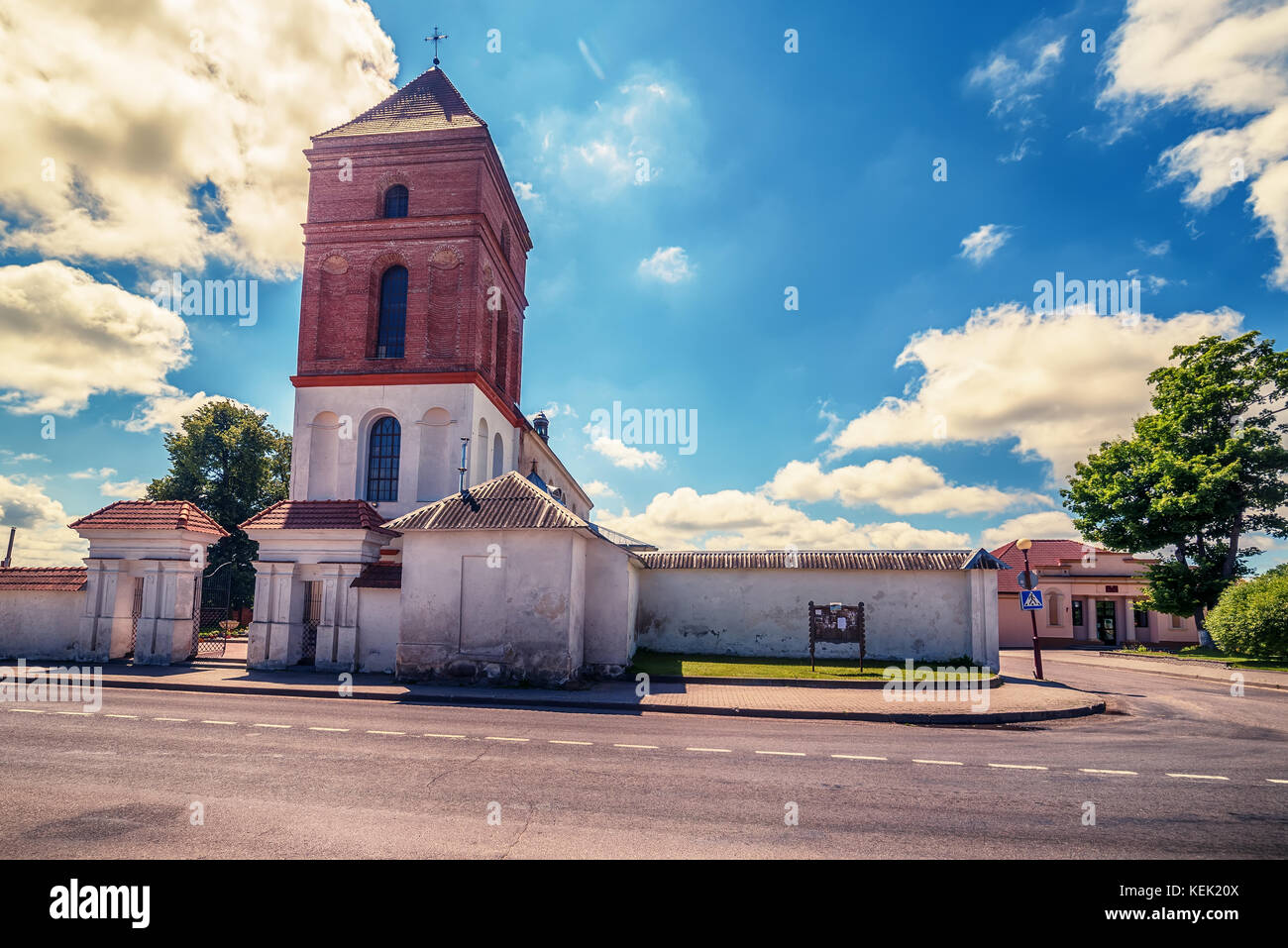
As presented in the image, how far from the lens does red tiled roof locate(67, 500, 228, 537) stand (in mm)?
17719

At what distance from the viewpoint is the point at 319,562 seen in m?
17.2

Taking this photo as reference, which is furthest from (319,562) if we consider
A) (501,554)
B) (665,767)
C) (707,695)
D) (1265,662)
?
(1265,662)

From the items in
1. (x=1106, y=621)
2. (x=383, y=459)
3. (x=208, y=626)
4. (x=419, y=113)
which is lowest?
(x=1106, y=621)

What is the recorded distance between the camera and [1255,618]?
23.2 m

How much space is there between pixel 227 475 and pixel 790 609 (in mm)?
34697

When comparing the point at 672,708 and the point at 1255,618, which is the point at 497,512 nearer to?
the point at 672,708

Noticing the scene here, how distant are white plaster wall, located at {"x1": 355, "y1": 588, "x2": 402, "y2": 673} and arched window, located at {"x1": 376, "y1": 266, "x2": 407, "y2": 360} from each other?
35.0 ft

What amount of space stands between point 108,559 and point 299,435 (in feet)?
22.4

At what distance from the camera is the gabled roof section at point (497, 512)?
15062mm

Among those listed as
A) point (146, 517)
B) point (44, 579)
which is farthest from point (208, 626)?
point (146, 517)

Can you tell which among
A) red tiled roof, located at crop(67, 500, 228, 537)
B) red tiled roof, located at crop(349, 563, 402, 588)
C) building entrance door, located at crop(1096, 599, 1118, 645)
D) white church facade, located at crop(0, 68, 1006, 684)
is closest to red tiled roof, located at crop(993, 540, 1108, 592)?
building entrance door, located at crop(1096, 599, 1118, 645)

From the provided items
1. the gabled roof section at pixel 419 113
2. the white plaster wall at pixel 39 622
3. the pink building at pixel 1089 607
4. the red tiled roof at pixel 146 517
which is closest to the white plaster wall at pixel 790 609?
the red tiled roof at pixel 146 517

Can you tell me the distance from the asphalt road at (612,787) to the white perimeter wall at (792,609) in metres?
8.63
